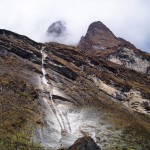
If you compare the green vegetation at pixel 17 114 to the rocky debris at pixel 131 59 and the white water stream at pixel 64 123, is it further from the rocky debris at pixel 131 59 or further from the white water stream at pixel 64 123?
the rocky debris at pixel 131 59

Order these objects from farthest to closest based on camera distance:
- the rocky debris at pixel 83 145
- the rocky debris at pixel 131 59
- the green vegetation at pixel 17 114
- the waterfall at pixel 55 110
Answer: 1. the rocky debris at pixel 131 59
2. the waterfall at pixel 55 110
3. the green vegetation at pixel 17 114
4. the rocky debris at pixel 83 145

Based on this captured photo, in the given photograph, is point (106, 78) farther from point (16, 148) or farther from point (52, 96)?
point (16, 148)

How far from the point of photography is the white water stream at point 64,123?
8065 cm

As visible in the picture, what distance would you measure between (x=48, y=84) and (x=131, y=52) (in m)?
94.4

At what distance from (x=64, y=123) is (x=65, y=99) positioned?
12938mm

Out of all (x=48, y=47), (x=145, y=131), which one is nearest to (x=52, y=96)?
(x=145, y=131)

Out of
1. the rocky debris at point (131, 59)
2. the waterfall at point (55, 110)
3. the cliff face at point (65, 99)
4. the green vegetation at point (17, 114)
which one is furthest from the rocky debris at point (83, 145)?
the rocky debris at point (131, 59)

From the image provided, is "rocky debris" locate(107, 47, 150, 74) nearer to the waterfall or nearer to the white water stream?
the waterfall

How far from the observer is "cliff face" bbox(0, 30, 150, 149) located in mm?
83062

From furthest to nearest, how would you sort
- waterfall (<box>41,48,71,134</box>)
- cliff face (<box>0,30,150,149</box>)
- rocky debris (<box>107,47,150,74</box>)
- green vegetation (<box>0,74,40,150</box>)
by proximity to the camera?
1. rocky debris (<box>107,47,150,74</box>)
2. waterfall (<box>41,48,71,134</box>)
3. cliff face (<box>0,30,150,149</box>)
4. green vegetation (<box>0,74,40,150</box>)

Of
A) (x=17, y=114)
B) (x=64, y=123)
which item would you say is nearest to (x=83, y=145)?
(x=17, y=114)

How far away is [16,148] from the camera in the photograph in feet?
218

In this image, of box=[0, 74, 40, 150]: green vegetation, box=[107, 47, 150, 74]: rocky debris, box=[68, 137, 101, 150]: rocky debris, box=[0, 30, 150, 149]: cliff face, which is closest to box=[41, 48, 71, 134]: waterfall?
box=[0, 30, 150, 149]: cliff face

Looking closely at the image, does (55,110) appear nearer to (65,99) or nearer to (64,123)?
(64,123)
